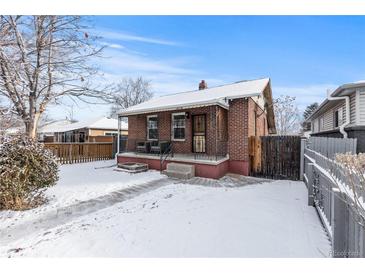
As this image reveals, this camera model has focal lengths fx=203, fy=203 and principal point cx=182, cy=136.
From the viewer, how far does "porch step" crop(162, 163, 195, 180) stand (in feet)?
26.3

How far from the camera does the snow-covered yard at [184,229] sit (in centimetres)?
292

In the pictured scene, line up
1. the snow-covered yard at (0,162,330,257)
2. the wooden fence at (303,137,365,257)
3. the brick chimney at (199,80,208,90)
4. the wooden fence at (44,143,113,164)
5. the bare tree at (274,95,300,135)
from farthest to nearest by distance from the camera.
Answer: the bare tree at (274,95,300,135), the brick chimney at (199,80,208,90), the wooden fence at (44,143,113,164), the snow-covered yard at (0,162,330,257), the wooden fence at (303,137,365,257)

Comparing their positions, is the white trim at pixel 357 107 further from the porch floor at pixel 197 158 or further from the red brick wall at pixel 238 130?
the porch floor at pixel 197 158

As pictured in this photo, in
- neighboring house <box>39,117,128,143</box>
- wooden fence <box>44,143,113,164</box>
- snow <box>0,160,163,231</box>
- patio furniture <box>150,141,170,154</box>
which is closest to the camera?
snow <box>0,160,163,231</box>

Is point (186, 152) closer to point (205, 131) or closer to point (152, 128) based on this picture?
point (205, 131)

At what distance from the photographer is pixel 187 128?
412 inches

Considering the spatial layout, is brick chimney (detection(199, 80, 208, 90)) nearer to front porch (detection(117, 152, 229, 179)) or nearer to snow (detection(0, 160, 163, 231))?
front porch (detection(117, 152, 229, 179))

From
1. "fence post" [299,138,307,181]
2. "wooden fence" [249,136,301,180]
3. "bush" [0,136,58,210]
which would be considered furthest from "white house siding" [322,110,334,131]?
"bush" [0,136,58,210]

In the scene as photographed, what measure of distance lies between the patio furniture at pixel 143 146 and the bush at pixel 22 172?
591cm

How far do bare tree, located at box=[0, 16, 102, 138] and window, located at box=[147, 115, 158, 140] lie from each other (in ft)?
10.8

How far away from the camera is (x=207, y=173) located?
8.16m

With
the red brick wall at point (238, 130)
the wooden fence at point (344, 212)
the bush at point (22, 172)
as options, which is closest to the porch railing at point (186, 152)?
the red brick wall at point (238, 130)
